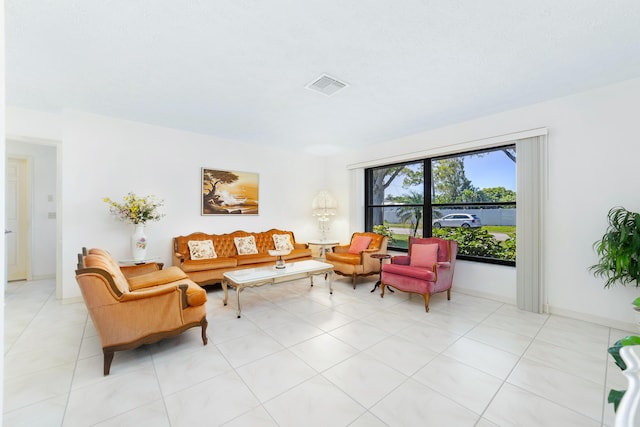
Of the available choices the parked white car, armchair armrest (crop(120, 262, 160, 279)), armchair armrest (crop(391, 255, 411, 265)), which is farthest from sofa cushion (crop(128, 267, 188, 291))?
the parked white car

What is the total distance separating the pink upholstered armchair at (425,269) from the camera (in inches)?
138

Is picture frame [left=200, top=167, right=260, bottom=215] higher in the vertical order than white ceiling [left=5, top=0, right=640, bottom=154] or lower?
lower

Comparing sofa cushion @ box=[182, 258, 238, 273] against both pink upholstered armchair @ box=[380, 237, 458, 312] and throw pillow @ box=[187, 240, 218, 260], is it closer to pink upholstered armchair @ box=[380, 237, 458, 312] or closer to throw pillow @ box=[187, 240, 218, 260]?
throw pillow @ box=[187, 240, 218, 260]

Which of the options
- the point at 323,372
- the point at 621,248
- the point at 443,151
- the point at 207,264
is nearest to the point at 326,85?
the point at 443,151

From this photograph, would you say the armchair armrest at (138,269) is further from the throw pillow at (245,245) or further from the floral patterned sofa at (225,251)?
the throw pillow at (245,245)

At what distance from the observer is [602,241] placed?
2.80m

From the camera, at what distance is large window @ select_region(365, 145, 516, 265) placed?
3.94 m

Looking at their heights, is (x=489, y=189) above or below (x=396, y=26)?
below

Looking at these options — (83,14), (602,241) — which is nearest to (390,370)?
(602,241)

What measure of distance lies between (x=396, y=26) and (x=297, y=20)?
76 centimetres

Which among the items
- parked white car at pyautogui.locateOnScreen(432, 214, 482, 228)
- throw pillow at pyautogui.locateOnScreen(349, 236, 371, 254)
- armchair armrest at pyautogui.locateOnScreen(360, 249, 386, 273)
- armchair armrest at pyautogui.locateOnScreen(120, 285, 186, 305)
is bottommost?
armchair armrest at pyautogui.locateOnScreen(360, 249, 386, 273)

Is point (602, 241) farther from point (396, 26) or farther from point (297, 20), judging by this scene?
point (297, 20)

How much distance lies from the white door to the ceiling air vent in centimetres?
530

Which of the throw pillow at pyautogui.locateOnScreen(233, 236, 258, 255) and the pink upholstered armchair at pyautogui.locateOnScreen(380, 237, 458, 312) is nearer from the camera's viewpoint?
the pink upholstered armchair at pyautogui.locateOnScreen(380, 237, 458, 312)
